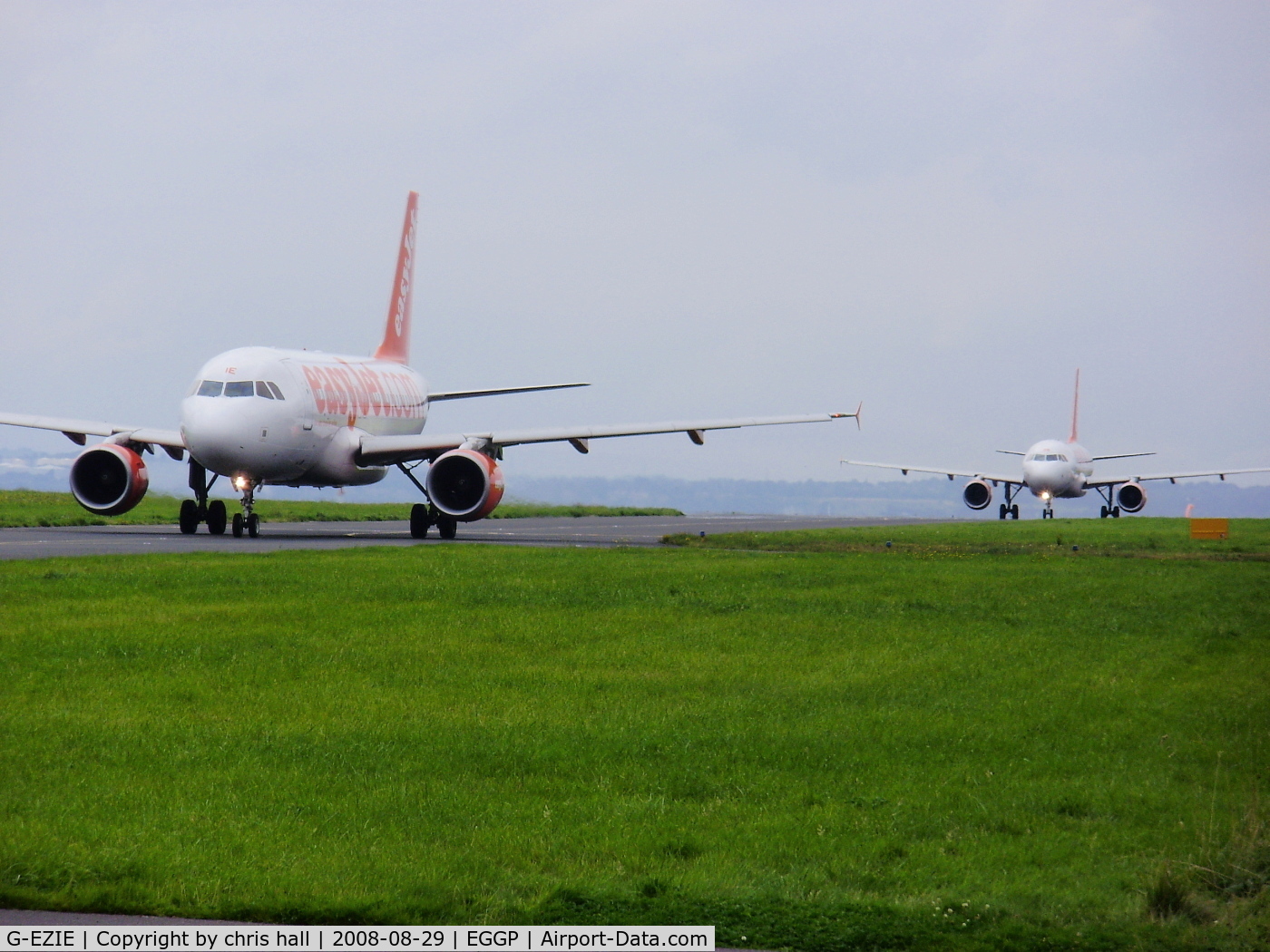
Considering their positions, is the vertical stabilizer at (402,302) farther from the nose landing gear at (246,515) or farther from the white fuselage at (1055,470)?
the white fuselage at (1055,470)

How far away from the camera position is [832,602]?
16.5 m

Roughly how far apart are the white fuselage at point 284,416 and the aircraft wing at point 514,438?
2.21 ft

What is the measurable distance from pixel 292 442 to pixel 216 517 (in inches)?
102

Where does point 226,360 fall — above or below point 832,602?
above

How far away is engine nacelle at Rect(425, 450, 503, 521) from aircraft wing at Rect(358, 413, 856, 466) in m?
0.83

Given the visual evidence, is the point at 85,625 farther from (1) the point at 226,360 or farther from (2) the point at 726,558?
(1) the point at 226,360

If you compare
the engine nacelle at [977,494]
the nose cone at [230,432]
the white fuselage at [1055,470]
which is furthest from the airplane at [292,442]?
the engine nacelle at [977,494]

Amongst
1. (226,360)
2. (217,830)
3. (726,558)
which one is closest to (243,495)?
(226,360)

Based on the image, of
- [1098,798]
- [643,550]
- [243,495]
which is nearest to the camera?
[1098,798]

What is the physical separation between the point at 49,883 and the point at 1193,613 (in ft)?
43.5

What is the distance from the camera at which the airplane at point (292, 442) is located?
92.1 ft

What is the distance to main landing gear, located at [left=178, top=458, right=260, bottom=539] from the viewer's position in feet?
94.0
